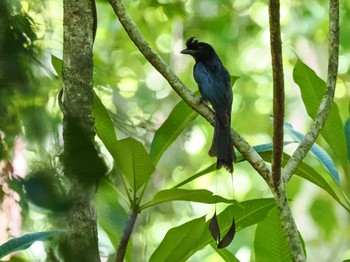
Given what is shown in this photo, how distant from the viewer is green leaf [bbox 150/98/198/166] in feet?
7.66

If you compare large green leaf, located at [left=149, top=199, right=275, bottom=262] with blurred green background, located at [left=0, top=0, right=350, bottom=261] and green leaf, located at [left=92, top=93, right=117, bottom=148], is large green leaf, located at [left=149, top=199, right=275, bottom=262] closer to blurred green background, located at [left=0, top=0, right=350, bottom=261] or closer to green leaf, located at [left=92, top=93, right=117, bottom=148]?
green leaf, located at [left=92, top=93, right=117, bottom=148]

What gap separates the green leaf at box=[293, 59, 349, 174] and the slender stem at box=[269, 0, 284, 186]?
0.71 meters

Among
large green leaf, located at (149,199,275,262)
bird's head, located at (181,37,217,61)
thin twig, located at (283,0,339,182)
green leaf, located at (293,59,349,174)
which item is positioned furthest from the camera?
bird's head, located at (181,37,217,61)

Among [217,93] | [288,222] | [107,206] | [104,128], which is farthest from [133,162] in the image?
[107,206]

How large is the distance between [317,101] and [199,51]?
972mm

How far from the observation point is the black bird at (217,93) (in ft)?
Answer: 7.48

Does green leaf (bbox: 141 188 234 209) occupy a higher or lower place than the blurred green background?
lower

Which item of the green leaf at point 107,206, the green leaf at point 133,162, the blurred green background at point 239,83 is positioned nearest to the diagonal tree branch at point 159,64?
the green leaf at point 133,162

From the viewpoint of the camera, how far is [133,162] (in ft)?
6.86

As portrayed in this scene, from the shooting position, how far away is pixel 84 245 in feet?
3.25

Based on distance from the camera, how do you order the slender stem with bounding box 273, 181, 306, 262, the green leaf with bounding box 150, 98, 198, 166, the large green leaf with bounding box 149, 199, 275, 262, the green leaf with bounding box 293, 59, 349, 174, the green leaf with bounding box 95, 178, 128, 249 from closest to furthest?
the green leaf with bounding box 95, 178, 128, 249 < the slender stem with bounding box 273, 181, 306, 262 < the large green leaf with bounding box 149, 199, 275, 262 < the green leaf with bounding box 150, 98, 198, 166 < the green leaf with bounding box 293, 59, 349, 174

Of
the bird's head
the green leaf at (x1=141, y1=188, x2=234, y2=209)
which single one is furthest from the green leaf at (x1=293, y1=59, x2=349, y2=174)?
the bird's head

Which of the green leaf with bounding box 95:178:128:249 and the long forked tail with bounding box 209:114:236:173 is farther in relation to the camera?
the long forked tail with bounding box 209:114:236:173

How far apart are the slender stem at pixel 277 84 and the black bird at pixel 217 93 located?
370mm
